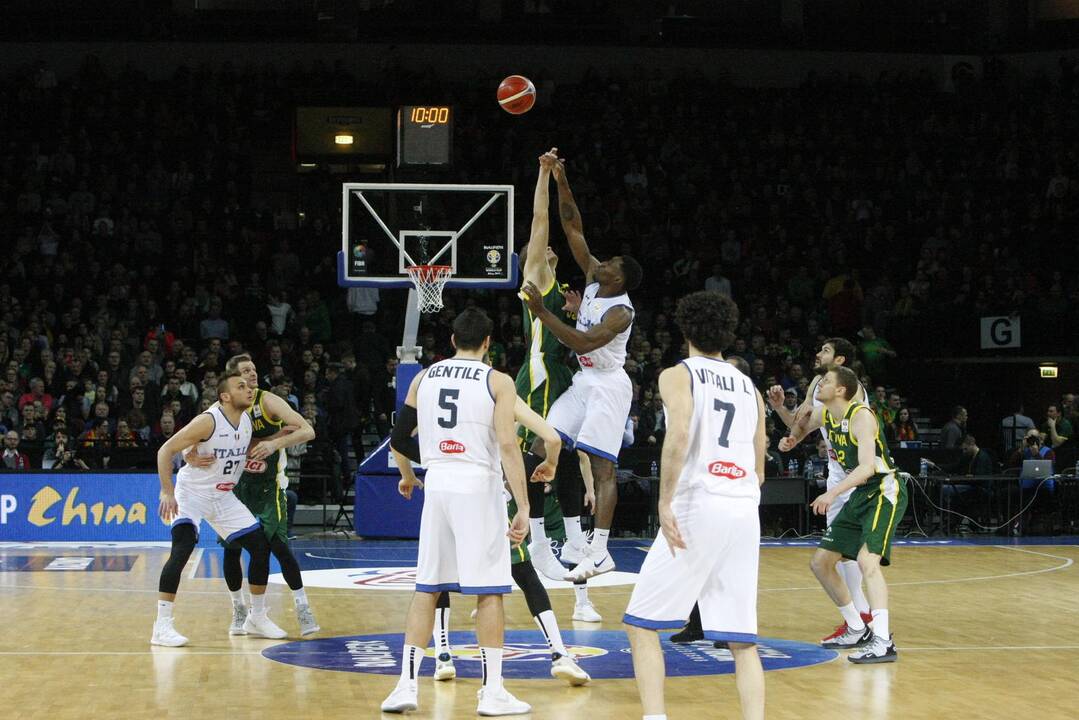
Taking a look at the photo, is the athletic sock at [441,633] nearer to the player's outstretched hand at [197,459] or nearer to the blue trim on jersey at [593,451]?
the blue trim on jersey at [593,451]

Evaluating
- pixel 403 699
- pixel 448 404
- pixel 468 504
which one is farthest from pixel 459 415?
pixel 403 699

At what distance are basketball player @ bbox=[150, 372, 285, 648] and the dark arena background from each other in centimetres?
10

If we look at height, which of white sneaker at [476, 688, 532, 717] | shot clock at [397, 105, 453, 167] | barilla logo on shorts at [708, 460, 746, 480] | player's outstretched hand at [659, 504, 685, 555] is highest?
shot clock at [397, 105, 453, 167]

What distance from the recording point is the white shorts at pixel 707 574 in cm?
576

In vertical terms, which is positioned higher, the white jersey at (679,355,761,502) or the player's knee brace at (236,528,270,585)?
the white jersey at (679,355,761,502)

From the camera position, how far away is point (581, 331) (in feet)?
28.1

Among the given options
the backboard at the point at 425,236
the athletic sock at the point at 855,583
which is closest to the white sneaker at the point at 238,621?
the athletic sock at the point at 855,583

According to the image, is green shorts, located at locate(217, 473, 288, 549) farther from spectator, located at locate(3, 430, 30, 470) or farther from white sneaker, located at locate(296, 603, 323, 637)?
spectator, located at locate(3, 430, 30, 470)

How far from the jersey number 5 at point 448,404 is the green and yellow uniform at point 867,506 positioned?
3087 millimetres

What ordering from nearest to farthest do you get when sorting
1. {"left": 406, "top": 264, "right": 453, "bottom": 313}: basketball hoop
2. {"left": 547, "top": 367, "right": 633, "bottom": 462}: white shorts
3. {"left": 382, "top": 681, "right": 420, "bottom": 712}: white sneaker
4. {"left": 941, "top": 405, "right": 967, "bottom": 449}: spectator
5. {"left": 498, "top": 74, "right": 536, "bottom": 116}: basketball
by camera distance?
1. {"left": 382, "top": 681, "right": 420, "bottom": 712}: white sneaker
2. {"left": 547, "top": 367, "right": 633, "bottom": 462}: white shorts
3. {"left": 498, "top": 74, "right": 536, "bottom": 116}: basketball
4. {"left": 406, "top": 264, "right": 453, "bottom": 313}: basketball hoop
5. {"left": 941, "top": 405, "right": 967, "bottom": 449}: spectator

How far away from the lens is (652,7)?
1118 inches

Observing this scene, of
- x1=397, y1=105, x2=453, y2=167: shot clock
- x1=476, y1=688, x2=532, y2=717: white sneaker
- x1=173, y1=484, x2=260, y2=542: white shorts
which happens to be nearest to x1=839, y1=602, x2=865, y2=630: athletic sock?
x1=476, y1=688, x2=532, y2=717: white sneaker

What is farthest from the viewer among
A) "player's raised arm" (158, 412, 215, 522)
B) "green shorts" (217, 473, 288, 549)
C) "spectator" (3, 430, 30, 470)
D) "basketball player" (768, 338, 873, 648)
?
"spectator" (3, 430, 30, 470)

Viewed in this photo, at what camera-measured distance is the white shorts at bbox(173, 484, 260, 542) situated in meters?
9.38
